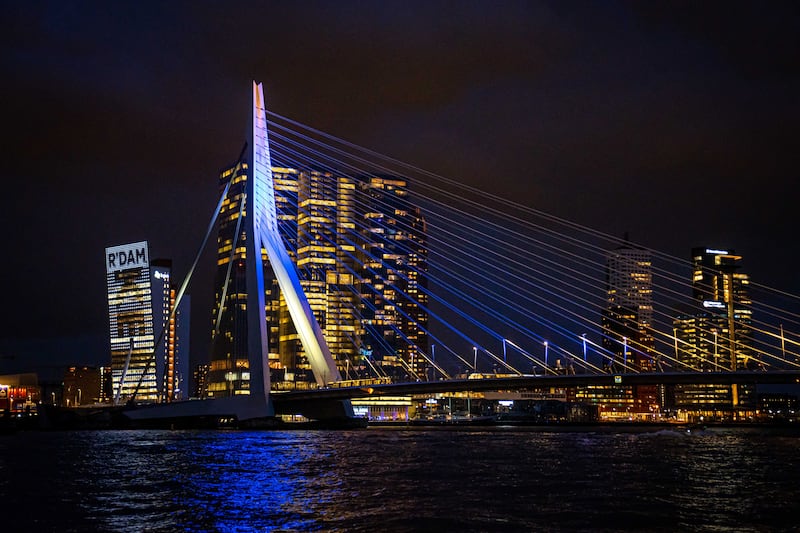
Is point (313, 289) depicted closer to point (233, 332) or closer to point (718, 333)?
point (233, 332)

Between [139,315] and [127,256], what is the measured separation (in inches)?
330

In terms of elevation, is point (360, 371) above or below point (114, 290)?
below

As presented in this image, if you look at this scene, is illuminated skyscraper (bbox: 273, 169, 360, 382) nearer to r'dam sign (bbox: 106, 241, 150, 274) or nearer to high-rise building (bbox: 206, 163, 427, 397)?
high-rise building (bbox: 206, 163, 427, 397)

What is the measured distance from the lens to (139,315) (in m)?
131

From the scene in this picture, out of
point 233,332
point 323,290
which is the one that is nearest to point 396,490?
point 323,290

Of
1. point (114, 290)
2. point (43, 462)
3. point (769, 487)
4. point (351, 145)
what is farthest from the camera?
point (114, 290)

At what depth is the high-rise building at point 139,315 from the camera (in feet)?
429

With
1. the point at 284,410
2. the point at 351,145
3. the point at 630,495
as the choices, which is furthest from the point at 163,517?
the point at 284,410

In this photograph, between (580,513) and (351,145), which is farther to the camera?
(351,145)

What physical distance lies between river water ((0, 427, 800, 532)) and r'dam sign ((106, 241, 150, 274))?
92.2 metres

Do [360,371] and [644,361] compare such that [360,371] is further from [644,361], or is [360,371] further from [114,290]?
[644,361]

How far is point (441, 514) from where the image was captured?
2023 centimetres

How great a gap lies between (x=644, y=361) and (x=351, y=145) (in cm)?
11658

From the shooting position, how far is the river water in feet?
63.1
